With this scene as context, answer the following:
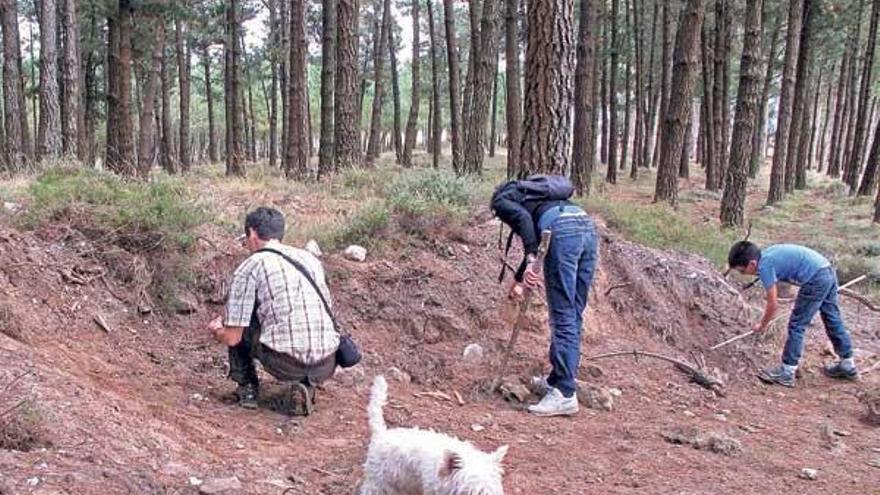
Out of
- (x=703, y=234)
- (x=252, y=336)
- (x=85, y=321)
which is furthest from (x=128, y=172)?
(x=703, y=234)

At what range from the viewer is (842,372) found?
718cm

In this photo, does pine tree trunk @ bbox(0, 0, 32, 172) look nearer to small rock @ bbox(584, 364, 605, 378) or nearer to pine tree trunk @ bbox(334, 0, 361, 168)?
pine tree trunk @ bbox(334, 0, 361, 168)

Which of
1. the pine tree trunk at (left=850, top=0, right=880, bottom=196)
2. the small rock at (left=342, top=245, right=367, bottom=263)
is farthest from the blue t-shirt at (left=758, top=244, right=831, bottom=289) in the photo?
the pine tree trunk at (left=850, top=0, right=880, bottom=196)

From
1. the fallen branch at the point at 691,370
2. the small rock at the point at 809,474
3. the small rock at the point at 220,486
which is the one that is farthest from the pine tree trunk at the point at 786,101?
the small rock at the point at 220,486

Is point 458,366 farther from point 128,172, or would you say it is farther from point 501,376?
point 128,172

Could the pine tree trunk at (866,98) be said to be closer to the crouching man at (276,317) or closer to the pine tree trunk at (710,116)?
the pine tree trunk at (710,116)

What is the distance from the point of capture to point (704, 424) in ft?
18.0

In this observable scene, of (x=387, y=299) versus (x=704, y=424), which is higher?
(x=387, y=299)

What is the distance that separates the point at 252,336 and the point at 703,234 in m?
7.94

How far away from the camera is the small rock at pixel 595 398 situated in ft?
18.1

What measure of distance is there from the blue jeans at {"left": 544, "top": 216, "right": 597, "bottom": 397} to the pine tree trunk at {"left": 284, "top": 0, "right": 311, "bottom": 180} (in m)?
8.20

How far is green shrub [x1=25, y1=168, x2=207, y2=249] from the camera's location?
609cm

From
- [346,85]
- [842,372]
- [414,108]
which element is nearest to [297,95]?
[346,85]

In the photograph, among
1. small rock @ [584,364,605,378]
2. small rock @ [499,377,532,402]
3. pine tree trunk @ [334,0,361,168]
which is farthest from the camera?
pine tree trunk @ [334,0,361,168]
